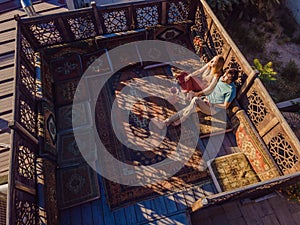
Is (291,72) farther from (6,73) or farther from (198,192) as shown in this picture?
(6,73)

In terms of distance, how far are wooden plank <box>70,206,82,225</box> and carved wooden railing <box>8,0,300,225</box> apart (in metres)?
0.45

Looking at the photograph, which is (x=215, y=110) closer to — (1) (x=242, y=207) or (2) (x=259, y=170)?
(2) (x=259, y=170)

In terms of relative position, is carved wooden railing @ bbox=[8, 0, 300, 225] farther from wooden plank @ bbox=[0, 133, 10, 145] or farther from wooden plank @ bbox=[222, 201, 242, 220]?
wooden plank @ bbox=[222, 201, 242, 220]

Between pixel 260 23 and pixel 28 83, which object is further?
pixel 260 23

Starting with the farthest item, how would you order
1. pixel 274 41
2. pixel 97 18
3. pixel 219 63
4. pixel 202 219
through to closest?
pixel 274 41, pixel 97 18, pixel 202 219, pixel 219 63

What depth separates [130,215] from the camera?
187 inches

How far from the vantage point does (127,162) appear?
17.8ft

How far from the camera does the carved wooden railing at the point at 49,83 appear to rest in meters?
4.09

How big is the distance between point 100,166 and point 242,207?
408 cm

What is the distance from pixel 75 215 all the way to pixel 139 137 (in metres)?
2.41

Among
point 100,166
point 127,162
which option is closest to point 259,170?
point 127,162

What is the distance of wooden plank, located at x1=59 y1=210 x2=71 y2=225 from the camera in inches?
187

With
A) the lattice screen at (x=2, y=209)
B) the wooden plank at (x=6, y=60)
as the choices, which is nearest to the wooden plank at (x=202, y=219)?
the lattice screen at (x=2, y=209)

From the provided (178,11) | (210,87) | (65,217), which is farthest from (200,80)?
(65,217)
